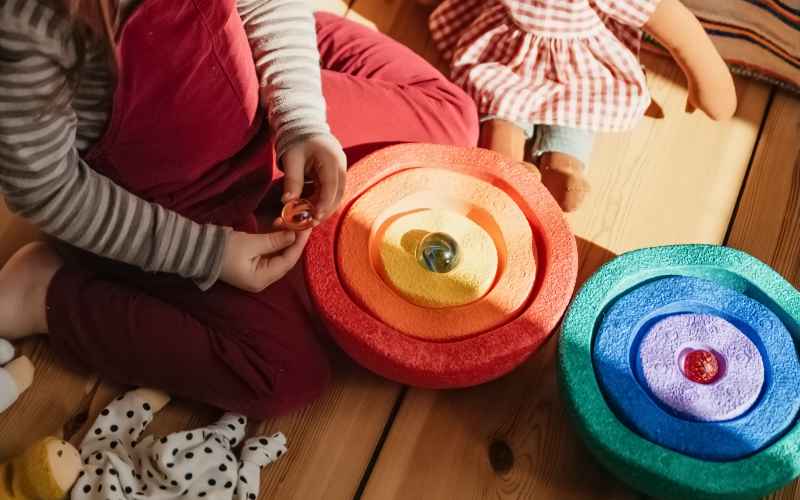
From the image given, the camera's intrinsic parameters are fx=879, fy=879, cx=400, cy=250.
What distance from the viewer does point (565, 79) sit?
104 centimetres

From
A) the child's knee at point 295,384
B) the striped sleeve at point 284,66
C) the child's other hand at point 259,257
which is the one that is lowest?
the child's knee at point 295,384

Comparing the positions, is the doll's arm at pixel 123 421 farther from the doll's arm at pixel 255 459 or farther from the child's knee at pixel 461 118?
the child's knee at pixel 461 118

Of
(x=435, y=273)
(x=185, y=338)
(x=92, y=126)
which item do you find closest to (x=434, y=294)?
(x=435, y=273)

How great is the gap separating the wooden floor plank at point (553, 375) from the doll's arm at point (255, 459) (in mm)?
101

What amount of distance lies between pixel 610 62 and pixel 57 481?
2.46 ft

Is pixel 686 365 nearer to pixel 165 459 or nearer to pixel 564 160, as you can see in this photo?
pixel 564 160

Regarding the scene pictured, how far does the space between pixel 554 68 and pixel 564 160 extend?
109 mm

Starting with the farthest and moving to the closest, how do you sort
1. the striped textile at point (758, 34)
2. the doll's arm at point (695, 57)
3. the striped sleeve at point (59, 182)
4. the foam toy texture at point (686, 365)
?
the striped textile at point (758, 34)
the doll's arm at point (695, 57)
the foam toy texture at point (686, 365)
the striped sleeve at point (59, 182)

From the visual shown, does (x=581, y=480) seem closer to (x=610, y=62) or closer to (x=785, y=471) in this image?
(x=785, y=471)

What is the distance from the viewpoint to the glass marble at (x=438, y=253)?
881 mm

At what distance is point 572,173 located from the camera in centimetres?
103

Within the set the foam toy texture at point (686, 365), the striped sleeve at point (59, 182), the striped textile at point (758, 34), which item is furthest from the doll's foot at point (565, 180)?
the striped sleeve at point (59, 182)

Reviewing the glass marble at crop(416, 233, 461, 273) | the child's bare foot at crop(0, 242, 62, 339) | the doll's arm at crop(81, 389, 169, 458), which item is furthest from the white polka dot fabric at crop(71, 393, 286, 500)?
the glass marble at crop(416, 233, 461, 273)

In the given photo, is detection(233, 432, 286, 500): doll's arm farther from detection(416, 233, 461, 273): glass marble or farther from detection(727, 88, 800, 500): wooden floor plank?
detection(727, 88, 800, 500): wooden floor plank
